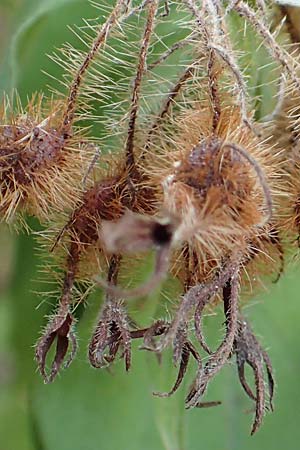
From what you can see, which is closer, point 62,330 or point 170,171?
point 170,171

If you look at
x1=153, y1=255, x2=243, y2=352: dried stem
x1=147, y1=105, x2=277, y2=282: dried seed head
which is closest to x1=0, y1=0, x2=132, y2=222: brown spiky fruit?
x1=147, y1=105, x2=277, y2=282: dried seed head

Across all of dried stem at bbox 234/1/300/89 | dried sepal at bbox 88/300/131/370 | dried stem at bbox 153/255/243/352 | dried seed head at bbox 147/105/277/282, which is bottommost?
dried sepal at bbox 88/300/131/370

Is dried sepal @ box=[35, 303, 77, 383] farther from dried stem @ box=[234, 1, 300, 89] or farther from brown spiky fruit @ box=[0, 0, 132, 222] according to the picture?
dried stem @ box=[234, 1, 300, 89]

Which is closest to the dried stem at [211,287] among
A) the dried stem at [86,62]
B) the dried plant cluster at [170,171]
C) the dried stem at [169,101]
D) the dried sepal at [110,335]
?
the dried plant cluster at [170,171]

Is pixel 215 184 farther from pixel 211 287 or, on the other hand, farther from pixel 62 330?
pixel 62 330

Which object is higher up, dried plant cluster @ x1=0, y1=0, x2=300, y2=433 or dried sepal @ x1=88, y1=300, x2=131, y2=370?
dried plant cluster @ x1=0, y1=0, x2=300, y2=433

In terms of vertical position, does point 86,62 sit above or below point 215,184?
above

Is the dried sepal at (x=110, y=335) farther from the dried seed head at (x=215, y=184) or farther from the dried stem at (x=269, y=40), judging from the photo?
the dried stem at (x=269, y=40)

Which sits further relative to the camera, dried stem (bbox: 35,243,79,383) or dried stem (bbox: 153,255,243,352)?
dried stem (bbox: 35,243,79,383)

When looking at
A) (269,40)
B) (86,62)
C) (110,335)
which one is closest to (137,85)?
(86,62)
